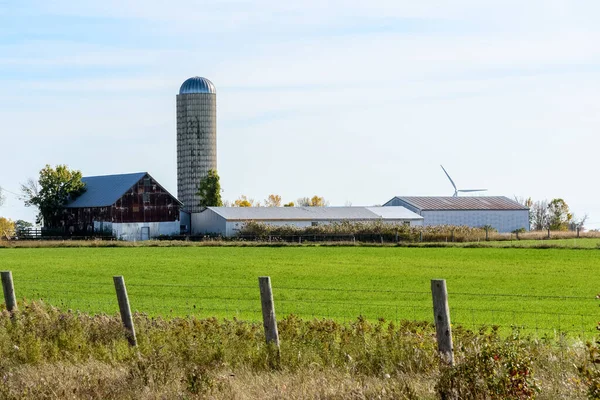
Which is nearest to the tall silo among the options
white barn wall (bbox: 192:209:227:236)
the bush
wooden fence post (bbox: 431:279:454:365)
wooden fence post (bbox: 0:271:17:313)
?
white barn wall (bbox: 192:209:227:236)

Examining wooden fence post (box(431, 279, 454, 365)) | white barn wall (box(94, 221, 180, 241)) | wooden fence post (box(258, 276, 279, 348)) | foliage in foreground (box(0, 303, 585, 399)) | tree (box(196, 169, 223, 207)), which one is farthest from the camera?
tree (box(196, 169, 223, 207))

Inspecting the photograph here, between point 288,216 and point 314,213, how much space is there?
3.00m

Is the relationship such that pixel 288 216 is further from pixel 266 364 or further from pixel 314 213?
pixel 266 364

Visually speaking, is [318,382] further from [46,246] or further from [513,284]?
[46,246]

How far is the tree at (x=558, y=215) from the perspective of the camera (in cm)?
10542

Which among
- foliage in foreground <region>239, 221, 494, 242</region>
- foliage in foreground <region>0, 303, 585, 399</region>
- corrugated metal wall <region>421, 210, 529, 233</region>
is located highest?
corrugated metal wall <region>421, 210, 529, 233</region>

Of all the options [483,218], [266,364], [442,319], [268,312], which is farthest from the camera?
[483,218]

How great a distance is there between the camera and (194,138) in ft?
308

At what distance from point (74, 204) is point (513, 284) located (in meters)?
63.0

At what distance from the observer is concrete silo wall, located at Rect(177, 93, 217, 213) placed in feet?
308

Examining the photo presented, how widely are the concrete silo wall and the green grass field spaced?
3829 cm

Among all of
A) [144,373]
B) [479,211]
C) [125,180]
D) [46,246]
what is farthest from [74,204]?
[144,373]

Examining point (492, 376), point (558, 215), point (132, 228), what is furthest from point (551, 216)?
point (492, 376)

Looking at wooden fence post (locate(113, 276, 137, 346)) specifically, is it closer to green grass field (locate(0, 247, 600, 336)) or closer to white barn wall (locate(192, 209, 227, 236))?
green grass field (locate(0, 247, 600, 336))
